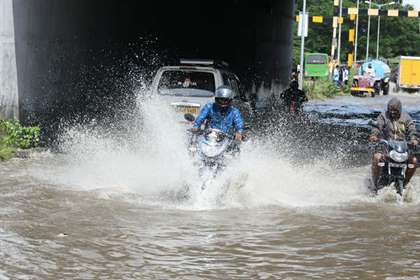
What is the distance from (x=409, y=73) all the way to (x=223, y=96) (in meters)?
47.4

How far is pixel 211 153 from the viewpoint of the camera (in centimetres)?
969

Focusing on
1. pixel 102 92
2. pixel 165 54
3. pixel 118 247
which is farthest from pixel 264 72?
pixel 118 247

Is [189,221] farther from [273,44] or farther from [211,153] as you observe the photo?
[273,44]

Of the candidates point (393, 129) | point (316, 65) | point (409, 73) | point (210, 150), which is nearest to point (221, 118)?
point (210, 150)

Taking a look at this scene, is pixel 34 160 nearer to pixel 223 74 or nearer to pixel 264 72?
pixel 223 74

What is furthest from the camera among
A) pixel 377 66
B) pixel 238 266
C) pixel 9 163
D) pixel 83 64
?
pixel 377 66

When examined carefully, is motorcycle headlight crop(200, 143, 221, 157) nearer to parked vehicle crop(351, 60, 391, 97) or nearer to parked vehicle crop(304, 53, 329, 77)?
parked vehicle crop(351, 60, 391, 97)

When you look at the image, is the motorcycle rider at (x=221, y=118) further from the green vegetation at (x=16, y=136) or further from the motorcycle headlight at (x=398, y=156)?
the green vegetation at (x=16, y=136)

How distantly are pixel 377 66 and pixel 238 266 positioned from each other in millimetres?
46670

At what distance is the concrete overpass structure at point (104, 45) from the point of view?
14.3m

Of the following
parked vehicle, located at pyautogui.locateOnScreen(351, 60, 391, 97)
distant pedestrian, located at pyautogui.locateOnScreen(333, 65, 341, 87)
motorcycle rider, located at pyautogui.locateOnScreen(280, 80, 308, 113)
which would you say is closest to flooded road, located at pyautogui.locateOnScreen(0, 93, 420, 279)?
motorcycle rider, located at pyautogui.locateOnScreen(280, 80, 308, 113)

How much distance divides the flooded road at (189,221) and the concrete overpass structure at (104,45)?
2021mm

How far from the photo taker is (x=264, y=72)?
35562mm

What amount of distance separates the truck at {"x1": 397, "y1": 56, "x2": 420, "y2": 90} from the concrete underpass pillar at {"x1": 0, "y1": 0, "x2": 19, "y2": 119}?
4446 cm
